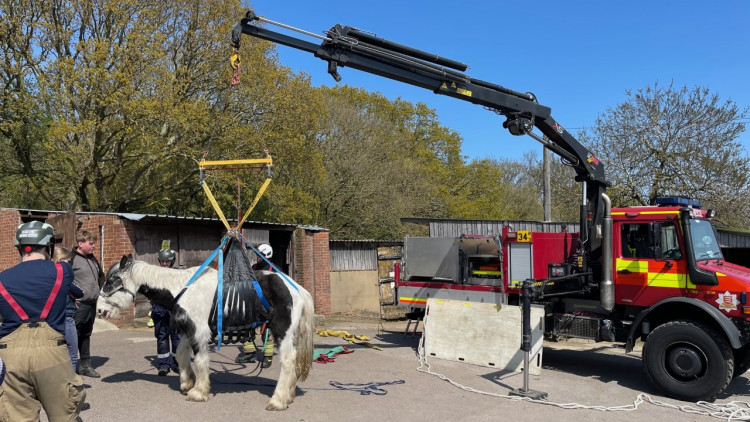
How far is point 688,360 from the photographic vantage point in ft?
25.3

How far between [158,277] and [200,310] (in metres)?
0.77

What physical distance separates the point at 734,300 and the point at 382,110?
32.9 m

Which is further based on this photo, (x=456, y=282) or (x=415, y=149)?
(x=415, y=149)

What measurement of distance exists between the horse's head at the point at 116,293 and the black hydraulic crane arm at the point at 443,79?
3.50 meters

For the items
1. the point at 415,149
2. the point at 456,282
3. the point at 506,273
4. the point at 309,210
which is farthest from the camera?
the point at 415,149

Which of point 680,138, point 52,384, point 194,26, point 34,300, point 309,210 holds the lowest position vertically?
point 52,384

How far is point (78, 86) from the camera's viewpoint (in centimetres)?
1647

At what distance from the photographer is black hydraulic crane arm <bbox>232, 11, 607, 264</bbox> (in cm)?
848

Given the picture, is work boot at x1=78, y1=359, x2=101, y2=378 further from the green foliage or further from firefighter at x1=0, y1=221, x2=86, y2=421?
the green foliage

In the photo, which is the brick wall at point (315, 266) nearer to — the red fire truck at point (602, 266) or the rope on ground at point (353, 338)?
the rope on ground at point (353, 338)

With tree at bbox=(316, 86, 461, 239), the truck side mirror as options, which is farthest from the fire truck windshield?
tree at bbox=(316, 86, 461, 239)

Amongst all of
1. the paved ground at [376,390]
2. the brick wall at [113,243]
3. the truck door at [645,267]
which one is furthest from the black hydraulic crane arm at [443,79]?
the brick wall at [113,243]

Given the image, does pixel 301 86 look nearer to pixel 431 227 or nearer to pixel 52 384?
pixel 431 227

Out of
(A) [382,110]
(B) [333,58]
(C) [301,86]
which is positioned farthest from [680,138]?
(A) [382,110]
